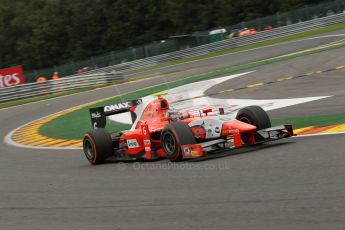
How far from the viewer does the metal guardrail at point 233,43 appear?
45781 millimetres

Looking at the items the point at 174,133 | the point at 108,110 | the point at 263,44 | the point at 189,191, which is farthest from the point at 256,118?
the point at 263,44

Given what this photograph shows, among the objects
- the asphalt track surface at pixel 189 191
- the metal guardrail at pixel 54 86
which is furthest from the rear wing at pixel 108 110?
the metal guardrail at pixel 54 86

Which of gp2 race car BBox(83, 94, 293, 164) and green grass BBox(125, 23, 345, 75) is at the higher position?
green grass BBox(125, 23, 345, 75)

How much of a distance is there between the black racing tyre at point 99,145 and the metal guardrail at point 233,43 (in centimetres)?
3444

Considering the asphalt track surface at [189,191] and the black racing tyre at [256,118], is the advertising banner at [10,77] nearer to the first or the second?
the asphalt track surface at [189,191]

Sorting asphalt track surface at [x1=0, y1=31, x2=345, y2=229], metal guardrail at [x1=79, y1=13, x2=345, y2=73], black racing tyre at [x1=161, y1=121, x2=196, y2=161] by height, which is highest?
metal guardrail at [x1=79, y1=13, x2=345, y2=73]

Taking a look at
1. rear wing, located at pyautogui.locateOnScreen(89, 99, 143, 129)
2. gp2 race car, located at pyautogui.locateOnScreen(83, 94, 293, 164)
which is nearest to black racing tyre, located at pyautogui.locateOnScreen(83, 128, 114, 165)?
gp2 race car, located at pyautogui.locateOnScreen(83, 94, 293, 164)

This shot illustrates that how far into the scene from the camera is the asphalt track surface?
616 cm

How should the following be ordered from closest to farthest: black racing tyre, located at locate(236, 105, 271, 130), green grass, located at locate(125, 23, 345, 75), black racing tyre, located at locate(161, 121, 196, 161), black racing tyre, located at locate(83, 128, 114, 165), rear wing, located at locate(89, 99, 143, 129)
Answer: black racing tyre, located at locate(161, 121, 196, 161), black racing tyre, located at locate(236, 105, 271, 130), black racing tyre, located at locate(83, 128, 114, 165), rear wing, located at locate(89, 99, 143, 129), green grass, located at locate(125, 23, 345, 75)

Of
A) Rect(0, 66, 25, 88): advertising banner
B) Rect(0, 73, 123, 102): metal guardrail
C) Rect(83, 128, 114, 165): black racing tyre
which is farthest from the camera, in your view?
Rect(0, 66, 25, 88): advertising banner

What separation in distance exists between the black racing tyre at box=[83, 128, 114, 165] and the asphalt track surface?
0.23 metres

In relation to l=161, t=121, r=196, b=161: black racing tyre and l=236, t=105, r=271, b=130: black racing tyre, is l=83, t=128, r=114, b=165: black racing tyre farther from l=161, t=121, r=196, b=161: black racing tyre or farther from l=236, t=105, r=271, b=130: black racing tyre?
l=236, t=105, r=271, b=130: black racing tyre

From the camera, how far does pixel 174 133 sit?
9.95 meters

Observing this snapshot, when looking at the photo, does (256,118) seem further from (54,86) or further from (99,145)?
(54,86)
